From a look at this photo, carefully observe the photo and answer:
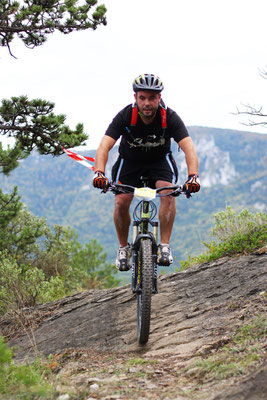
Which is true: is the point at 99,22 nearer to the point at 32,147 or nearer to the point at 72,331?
the point at 32,147

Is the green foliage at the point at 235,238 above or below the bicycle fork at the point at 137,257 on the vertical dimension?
above

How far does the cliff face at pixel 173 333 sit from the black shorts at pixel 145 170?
1.81 metres

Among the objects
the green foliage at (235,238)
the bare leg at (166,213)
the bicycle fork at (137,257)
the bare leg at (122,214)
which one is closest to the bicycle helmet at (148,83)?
the bare leg at (166,213)

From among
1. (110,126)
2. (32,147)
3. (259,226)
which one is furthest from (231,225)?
(32,147)

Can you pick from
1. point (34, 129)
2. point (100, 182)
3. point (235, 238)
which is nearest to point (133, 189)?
point (100, 182)

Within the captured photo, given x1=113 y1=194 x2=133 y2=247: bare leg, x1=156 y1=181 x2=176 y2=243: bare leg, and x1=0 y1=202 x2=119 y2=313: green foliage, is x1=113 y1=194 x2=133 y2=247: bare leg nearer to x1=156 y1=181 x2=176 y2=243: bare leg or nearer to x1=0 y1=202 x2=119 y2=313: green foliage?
x1=156 y1=181 x2=176 y2=243: bare leg

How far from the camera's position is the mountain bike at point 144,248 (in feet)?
16.7

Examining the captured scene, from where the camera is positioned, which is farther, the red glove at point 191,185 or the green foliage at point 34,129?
the green foliage at point 34,129

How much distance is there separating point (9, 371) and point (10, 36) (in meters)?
10.6

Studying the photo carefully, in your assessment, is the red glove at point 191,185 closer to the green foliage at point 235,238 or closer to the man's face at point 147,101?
the man's face at point 147,101

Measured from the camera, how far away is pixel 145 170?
19.4 feet

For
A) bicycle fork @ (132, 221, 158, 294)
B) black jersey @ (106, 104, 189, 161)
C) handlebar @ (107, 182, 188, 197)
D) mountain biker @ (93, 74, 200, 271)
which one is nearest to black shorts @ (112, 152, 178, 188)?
mountain biker @ (93, 74, 200, 271)

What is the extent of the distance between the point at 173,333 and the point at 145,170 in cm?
206

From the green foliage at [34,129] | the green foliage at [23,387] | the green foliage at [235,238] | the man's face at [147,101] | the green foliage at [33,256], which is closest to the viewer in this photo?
the green foliage at [23,387]
